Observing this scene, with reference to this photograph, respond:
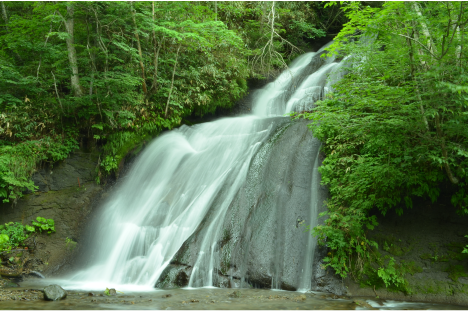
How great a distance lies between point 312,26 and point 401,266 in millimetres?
14726

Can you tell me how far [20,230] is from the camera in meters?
7.29

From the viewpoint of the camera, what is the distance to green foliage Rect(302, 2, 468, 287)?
4223 millimetres

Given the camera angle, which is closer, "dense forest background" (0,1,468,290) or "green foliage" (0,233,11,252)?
"dense forest background" (0,1,468,290)

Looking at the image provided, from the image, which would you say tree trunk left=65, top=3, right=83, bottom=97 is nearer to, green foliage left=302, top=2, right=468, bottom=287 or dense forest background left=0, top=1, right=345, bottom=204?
dense forest background left=0, top=1, right=345, bottom=204

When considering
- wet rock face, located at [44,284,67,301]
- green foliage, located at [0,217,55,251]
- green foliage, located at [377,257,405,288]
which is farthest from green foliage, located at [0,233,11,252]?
green foliage, located at [377,257,405,288]

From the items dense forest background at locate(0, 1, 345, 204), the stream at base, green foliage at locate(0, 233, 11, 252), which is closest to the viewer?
the stream at base

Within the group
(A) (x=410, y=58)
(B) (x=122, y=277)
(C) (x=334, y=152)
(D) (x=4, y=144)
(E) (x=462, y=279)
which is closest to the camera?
(A) (x=410, y=58)

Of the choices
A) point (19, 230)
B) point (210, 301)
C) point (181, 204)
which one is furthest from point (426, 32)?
point (19, 230)

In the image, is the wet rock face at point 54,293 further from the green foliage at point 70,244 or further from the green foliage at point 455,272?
the green foliage at point 455,272

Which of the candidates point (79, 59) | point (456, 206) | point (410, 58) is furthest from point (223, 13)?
point (456, 206)

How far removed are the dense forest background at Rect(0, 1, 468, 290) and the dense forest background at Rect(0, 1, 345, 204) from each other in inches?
1.5

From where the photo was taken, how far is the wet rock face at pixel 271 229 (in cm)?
560

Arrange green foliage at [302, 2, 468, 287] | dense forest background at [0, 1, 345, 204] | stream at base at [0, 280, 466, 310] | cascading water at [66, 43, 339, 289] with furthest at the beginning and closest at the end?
dense forest background at [0, 1, 345, 204]
cascading water at [66, 43, 339, 289]
stream at base at [0, 280, 466, 310]
green foliage at [302, 2, 468, 287]

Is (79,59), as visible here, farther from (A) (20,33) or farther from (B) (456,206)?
(B) (456,206)
